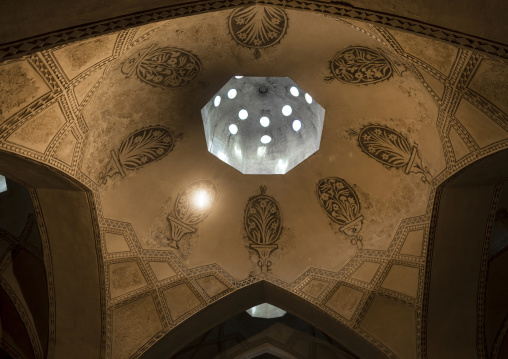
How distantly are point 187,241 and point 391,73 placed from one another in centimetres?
338

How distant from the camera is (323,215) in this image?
854 cm

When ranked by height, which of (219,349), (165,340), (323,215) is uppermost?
(323,215)

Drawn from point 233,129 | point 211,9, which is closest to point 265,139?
point 233,129

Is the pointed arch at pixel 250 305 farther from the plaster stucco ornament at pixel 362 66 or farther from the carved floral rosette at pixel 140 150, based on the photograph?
the plaster stucco ornament at pixel 362 66

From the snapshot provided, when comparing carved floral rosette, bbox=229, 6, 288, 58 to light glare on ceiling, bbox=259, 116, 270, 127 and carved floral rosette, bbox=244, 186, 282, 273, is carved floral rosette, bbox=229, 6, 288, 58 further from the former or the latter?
carved floral rosette, bbox=244, 186, 282, 273

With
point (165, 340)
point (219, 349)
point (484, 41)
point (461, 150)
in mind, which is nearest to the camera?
point (484, 41)

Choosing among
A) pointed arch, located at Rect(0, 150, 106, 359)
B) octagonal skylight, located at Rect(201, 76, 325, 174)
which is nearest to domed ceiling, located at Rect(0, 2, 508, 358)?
pointed arch, located at Rect(0, 150, 106, 359)

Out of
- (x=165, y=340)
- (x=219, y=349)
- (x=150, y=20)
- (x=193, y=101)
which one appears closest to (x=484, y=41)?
(x=150, y=20)

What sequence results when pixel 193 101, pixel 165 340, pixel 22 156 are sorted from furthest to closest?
A: pixel 165 340, pixel 193 101, pixel 22 156

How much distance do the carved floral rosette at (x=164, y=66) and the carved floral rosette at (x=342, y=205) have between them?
2349 mm

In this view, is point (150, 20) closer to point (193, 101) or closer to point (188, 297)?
point (193, 101)

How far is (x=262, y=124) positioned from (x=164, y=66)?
215 centimetres

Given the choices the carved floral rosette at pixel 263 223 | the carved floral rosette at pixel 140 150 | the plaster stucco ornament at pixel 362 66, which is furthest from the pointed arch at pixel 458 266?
the carved floral rosette at pixel 140 150

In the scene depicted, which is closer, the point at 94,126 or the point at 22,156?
the point at 22,156
